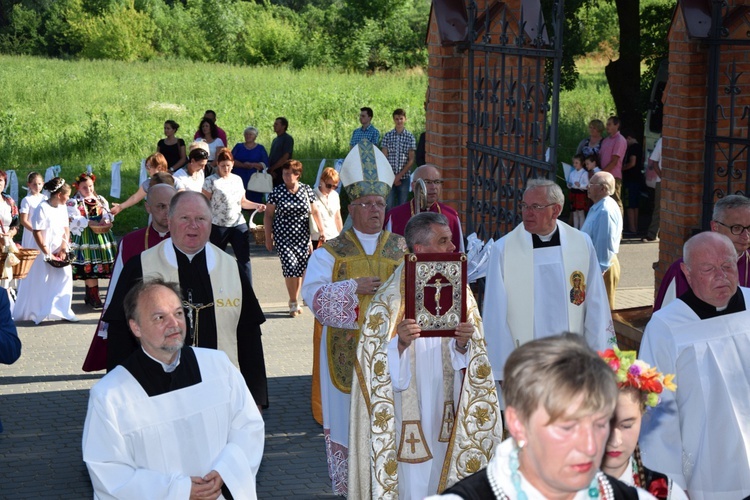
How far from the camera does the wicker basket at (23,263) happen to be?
469 inches

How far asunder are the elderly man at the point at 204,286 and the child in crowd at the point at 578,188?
11.0m

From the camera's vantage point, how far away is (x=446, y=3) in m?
9.52

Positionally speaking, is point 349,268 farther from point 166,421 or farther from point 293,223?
point 293,223

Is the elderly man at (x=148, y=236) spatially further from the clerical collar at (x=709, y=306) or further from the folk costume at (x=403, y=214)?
the clerical collar at (x=709, y=306)

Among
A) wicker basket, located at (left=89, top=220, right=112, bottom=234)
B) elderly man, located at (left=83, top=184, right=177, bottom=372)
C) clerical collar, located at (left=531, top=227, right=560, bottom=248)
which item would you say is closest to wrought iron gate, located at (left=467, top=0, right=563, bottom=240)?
clerical collar, located at (left=531, top=227, right=560, bottom=248)

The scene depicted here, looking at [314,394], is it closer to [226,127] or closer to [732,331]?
[732,331]

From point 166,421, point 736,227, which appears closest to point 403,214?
point 736,227

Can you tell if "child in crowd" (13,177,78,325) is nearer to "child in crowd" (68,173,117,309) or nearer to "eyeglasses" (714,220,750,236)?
"child in crowd" (68,173,117,309)

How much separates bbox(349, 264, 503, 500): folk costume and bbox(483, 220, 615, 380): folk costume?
3.00 feet

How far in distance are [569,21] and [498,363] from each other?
49.0ft

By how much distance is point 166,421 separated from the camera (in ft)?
15.1

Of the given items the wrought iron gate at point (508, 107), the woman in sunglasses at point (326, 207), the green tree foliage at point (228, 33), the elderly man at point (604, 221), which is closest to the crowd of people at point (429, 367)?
the wrought iron gate at point (508, 107)

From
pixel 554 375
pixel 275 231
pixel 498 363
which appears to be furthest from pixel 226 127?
pixel 554 375

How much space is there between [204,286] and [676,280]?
259cm
